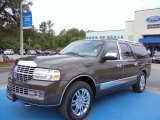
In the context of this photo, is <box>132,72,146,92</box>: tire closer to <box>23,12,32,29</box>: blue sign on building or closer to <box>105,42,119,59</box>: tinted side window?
<box>105,42,119,59</box>: tinted side window

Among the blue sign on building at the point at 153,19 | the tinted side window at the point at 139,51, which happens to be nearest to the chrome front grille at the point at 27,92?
the tinted side window at the point at 139,51

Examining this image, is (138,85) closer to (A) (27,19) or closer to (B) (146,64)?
(B) (146,64)

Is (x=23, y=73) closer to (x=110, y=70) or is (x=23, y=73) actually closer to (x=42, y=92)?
(x=42, y=92)

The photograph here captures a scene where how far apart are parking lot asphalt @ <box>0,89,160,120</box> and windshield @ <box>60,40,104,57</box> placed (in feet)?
4.56

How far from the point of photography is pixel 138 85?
303 inches

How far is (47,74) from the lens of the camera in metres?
4.44

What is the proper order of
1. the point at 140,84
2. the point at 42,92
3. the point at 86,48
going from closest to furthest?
1. the point at 42,92
2. the point at 86,48
3. the point at 140,84

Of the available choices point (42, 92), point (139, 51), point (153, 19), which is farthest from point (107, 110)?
point (153, 19)

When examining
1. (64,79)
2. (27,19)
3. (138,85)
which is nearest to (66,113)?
(64,79)

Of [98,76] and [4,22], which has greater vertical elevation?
[4,22]

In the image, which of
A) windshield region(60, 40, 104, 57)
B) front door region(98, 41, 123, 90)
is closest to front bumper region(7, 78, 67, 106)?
front door region(98, 41, 123, 90)

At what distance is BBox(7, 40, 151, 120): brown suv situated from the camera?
4.43m

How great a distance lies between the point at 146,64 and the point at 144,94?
111cm

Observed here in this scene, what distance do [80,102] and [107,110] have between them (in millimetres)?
1064
